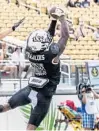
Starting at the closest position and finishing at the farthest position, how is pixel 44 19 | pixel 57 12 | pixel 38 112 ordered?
pixel 57 12 → pixel 38 112 → pixel 44 19

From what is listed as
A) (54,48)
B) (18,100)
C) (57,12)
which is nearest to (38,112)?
(18,100)

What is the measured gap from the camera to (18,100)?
5.28 m

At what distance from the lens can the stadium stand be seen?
32.7ft

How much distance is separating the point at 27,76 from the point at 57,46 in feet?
1.90

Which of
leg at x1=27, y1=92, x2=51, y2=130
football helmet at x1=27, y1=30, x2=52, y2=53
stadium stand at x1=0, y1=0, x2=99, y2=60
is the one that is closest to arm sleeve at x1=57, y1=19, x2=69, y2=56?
football helmet at x1=27, y1=30, x2=52, y2=53

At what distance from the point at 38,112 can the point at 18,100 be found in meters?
0.22

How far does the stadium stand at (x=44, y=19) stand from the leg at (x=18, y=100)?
422 cm

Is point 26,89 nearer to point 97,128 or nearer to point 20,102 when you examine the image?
point 20,102

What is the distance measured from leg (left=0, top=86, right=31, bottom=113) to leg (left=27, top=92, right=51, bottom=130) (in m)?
0.10

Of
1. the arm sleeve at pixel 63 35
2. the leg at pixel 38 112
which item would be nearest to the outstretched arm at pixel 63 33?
the arm sleeve at pixel 63 35

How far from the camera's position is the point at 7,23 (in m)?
10.4

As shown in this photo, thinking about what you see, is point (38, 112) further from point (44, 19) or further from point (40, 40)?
point (44, 19)

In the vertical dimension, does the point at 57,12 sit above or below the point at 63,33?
above

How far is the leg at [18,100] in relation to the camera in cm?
526
